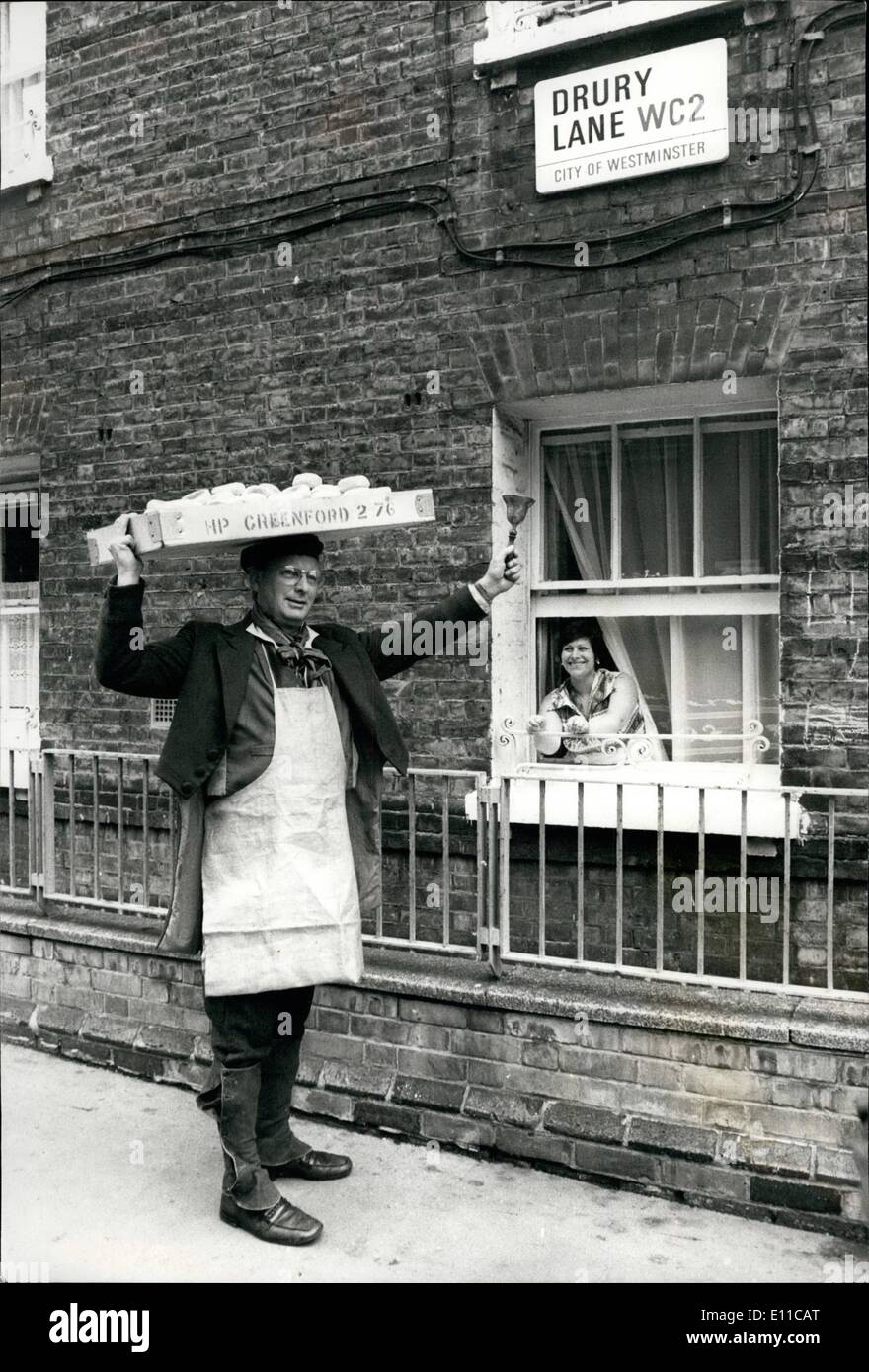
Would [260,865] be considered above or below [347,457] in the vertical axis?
below

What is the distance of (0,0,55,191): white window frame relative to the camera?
22.3 ft

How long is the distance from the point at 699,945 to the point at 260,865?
1688 millimetres

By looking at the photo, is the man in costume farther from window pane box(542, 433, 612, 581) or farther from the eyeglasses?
window pane box(542, 433, 612, 581)

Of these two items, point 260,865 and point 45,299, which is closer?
point 260,865

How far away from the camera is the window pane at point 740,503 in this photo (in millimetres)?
5152

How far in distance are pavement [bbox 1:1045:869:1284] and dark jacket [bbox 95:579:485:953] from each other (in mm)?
944

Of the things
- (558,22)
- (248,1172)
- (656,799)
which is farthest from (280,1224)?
(558,22)

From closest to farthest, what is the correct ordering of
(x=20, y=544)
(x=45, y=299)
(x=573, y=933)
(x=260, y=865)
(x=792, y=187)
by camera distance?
(x=260, y=865) < (x=792, y=187) < (x=573, y=933) < (x=45, y=299) < (x=20, y=544)

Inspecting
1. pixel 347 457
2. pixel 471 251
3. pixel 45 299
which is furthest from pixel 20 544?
pixel 471 251

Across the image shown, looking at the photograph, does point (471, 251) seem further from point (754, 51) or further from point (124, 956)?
point (124, 956)

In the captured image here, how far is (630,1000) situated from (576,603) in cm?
184

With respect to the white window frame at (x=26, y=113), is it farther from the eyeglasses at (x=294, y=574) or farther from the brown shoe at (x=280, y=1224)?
the brown shoe at (x=280, y=1224)

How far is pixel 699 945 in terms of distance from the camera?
454 cm

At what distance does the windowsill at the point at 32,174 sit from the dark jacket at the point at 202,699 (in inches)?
156
